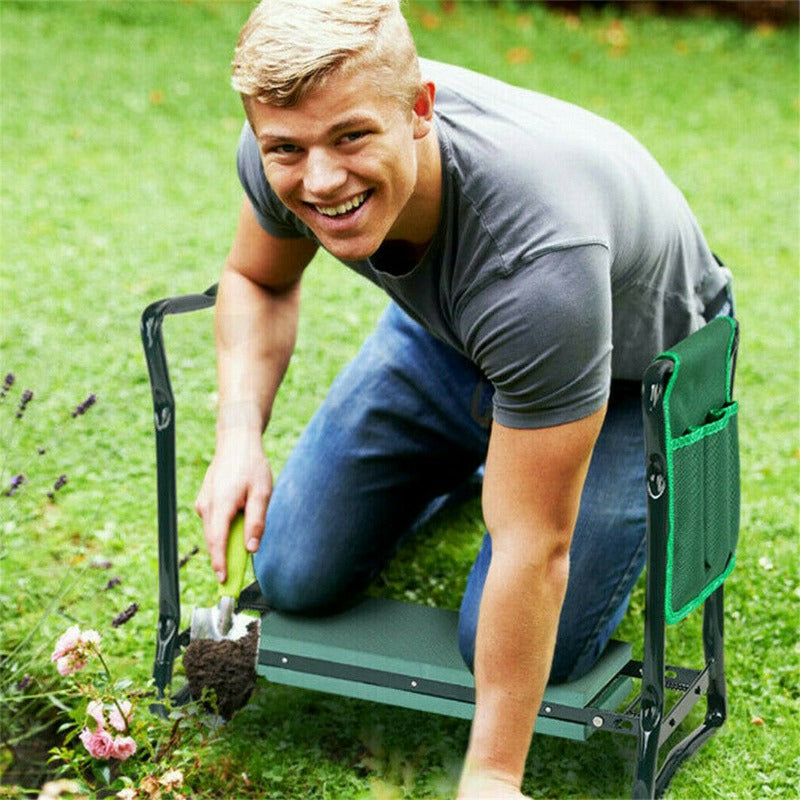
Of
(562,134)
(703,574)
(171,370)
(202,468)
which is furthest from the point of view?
(171,370)

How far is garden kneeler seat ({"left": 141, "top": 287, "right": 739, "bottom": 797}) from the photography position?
7.38 feet

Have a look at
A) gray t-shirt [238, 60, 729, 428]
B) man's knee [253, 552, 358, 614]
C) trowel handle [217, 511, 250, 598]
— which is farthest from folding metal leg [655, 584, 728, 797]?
trowel handle [217, 511, 250, 598]

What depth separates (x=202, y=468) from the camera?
3760 millimetres

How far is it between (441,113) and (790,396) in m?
2.31

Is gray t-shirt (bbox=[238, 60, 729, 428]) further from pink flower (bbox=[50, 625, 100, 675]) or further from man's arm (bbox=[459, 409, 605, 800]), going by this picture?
pink flower (bbox=[50, 625, 100, 675])

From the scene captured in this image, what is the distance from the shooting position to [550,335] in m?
2.13

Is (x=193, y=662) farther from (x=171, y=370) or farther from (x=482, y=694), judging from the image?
(x=171, y=370)

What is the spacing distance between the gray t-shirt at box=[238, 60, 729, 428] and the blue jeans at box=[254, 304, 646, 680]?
379 millimetres

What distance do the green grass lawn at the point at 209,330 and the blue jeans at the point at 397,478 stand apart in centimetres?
27

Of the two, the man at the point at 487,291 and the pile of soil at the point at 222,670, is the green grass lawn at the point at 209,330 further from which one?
the man at the point at 487,291

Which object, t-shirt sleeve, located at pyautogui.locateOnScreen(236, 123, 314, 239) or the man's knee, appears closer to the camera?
t-shirt sleeve, located at pyautogui.locateOnScreen(236, 123, 314, 239)

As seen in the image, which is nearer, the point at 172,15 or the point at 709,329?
the point at 709,329

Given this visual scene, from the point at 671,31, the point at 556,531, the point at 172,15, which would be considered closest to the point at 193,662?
the point at 556,531

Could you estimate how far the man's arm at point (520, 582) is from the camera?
221cm
